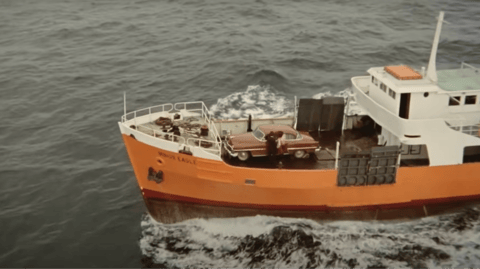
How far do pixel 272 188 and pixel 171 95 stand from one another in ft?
53.5

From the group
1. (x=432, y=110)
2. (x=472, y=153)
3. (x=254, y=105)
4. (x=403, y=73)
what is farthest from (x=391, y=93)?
(x=254, y=105)

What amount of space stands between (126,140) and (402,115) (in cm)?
1138

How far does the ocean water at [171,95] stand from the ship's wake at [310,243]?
6 cm

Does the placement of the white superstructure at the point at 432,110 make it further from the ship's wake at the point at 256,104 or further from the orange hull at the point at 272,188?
the ship's wake at the point at 256,104

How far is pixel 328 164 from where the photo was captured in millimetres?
21062

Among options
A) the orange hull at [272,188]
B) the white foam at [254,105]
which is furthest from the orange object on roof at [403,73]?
the white foam at [254,105]

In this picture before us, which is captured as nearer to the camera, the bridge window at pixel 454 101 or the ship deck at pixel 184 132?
the ship deck at pixel 184 132

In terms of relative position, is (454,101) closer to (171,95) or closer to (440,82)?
(440,82)

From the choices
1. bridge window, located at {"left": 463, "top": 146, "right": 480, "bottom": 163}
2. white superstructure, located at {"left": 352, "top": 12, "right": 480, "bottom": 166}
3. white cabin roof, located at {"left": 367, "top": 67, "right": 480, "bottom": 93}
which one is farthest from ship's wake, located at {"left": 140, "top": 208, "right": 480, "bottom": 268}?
white cabin roof, located at {"left": 367, "top": 67, "right": 480, "bottom": 93}

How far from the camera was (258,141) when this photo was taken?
68.1 ft

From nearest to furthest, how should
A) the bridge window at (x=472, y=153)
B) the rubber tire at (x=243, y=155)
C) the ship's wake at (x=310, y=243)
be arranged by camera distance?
1. the ship's wake at (x=310, y=243)
2. the rubber tire at (x=243, y=155)
3. the bridge window at (x=472, y=153)

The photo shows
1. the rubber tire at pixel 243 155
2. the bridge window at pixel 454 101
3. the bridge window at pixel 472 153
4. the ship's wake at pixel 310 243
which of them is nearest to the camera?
the ship's wake at pixel 310 243

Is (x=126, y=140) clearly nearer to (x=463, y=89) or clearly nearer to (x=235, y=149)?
(x=235, y=149)

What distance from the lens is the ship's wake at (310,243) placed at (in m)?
19.2
